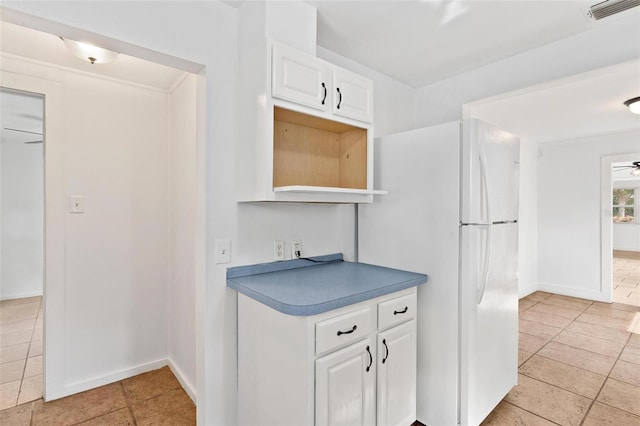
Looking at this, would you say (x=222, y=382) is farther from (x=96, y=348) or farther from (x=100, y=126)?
(x=100, y=126)

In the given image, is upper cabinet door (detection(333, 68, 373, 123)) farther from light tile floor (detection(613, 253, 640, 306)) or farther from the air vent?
light tile floor (detection(613, 253, 640, 306))

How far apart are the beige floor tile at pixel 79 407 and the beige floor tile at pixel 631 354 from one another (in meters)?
4.17

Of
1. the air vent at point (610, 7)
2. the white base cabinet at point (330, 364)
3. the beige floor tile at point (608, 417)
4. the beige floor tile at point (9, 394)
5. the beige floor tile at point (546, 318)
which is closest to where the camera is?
the white base cabinet at point (330, 364)

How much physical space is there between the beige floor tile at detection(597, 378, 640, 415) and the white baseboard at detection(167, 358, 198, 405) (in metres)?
2.90

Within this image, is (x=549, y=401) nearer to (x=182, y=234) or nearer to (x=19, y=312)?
(x=182, y=234)

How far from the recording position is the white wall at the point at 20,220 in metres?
4.54

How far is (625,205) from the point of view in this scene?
31.0 ft

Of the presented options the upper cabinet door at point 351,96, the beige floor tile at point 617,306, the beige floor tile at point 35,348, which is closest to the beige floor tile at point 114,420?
the beige floor tile at point 35,348

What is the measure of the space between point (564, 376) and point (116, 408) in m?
3.38

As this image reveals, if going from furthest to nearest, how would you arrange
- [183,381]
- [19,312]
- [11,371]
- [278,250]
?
[19,312] → [11,371] → [183,381] → [278,250]

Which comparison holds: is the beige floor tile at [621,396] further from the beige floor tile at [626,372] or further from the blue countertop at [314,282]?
the blue countertop at [314,282]

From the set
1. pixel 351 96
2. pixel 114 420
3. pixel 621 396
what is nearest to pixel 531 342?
pixel 621 396

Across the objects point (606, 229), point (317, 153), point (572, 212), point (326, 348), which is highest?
point (317, 153)

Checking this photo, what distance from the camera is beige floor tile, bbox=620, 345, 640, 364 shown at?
9.59 ft
